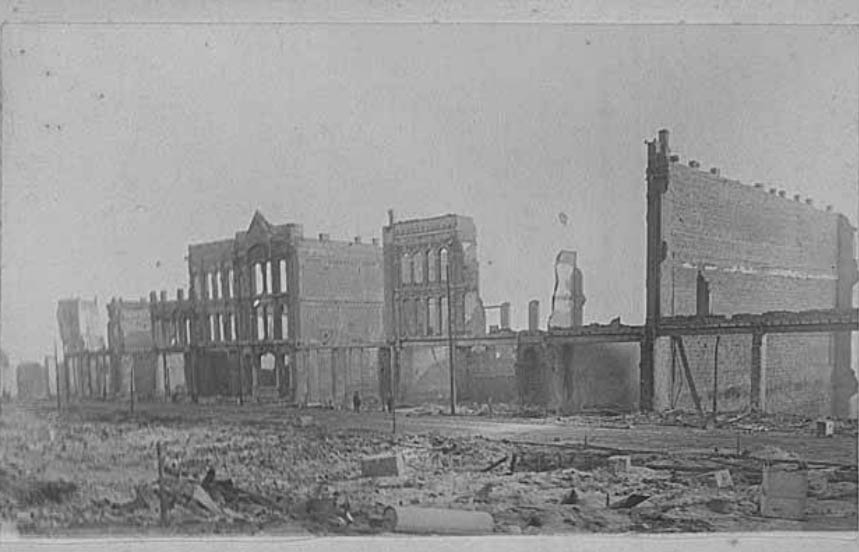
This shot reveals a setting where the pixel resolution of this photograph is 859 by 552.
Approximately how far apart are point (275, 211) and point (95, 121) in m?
0.36

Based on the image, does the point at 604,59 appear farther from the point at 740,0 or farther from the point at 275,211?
the point at 275,211

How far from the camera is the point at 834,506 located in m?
1.75

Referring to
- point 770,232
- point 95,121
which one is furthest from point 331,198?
point 770,232

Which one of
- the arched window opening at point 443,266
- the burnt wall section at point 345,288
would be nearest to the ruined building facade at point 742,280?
the arched window opening at point 443,266

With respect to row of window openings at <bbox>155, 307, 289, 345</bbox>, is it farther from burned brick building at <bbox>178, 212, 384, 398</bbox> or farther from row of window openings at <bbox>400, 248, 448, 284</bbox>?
row of window openings at <bbox>400, 248, 448, 284</bbox>

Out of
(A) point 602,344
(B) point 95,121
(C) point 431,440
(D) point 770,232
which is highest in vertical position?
(B) point 95,121

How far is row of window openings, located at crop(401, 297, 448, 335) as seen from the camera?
1816mm

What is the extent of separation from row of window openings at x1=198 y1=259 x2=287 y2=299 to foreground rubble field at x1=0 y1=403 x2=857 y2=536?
25cm

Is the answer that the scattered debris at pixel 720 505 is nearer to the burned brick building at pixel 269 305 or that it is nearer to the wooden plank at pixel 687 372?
the wooden plank at pixel 687 372

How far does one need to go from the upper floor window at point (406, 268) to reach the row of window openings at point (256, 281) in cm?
22

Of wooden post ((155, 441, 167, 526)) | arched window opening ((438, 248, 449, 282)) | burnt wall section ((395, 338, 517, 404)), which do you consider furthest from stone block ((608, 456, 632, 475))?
wooden post ((155, 441, 167, 526))

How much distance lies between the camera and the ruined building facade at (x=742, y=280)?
1.75 m

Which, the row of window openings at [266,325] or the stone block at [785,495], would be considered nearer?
the stone block at [785,495]

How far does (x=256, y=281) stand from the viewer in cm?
185
